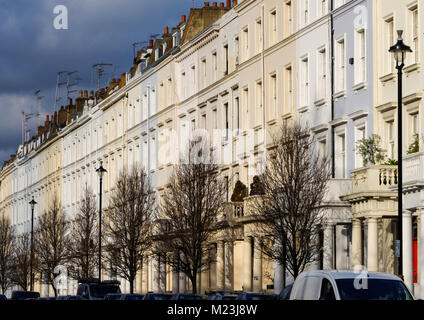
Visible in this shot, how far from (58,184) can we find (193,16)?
45.1 metres

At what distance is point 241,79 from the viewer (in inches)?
2557

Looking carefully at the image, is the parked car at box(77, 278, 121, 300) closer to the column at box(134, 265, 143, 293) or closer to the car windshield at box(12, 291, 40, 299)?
the car windshield at box(12, 291, 40, 299)

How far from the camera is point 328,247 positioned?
1946 inches

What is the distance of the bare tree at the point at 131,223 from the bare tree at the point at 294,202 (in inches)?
1001

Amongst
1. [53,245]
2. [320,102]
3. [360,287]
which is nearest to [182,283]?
[320,102]

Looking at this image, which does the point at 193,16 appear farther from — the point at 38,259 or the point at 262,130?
the point at 38,259

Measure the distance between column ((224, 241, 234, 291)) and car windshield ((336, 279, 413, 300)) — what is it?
135 feet

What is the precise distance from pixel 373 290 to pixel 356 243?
964 inches

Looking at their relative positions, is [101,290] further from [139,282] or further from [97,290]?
[139,282]

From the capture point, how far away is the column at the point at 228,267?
63.8m

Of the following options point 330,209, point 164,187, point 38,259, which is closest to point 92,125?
point 38,259

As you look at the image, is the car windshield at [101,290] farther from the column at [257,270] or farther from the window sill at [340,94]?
the window sill at [340,94]

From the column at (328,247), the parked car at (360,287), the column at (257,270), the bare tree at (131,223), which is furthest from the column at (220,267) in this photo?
the parked car at (360,287)
